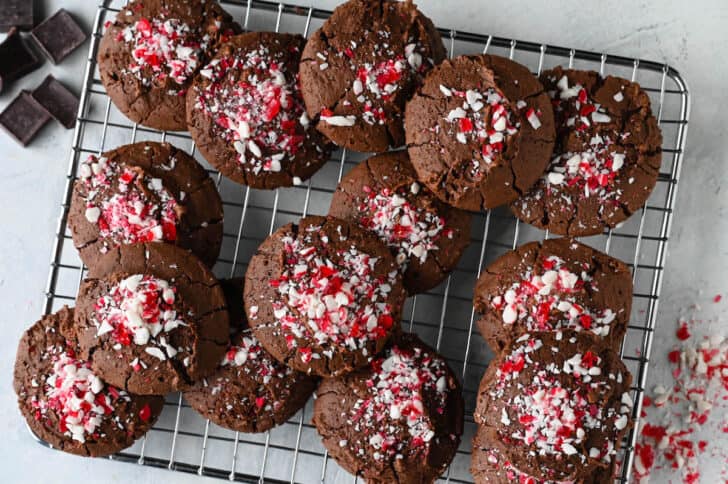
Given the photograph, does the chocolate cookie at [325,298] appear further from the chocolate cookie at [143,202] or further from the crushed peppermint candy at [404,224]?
the chocolate cookie at [143,202]

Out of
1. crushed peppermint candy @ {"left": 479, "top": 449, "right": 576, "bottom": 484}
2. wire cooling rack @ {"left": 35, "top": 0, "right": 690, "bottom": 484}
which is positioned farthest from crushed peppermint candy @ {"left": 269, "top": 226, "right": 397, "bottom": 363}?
crushed peppermint candy @ {"left": 479, "top": 449, "right": 576, "bottom": 484}

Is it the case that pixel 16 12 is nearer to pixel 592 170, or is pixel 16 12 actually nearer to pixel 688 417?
pixel 592 170

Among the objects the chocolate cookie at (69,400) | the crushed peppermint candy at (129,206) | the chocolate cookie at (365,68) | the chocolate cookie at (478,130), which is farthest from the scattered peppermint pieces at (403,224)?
the chocolate cookie at (69,400)

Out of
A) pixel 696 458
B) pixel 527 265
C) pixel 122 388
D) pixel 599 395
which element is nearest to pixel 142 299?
pixel 122 388

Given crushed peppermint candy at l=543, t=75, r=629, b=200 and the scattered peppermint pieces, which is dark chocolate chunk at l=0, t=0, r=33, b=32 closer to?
the scattered peppermint pieces

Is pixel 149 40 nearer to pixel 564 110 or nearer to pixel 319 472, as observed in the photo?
pixel 564 110

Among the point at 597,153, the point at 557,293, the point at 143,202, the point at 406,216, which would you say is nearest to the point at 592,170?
the point at 597,153
